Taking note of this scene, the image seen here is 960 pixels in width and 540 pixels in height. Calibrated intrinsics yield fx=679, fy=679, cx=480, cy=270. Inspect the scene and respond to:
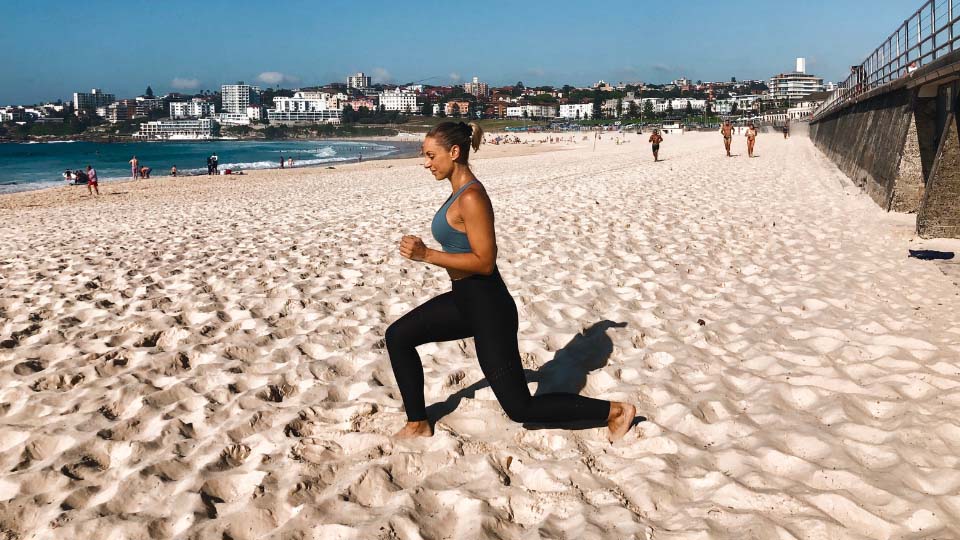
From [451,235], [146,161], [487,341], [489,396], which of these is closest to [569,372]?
Result: [489,396]

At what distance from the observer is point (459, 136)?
3264 millimetres

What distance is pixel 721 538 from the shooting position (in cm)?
279

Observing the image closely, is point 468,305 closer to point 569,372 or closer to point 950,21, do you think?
point 569,372

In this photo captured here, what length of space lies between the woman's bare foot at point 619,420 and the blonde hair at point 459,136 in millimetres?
1548

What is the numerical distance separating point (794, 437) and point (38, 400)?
4.54 meters

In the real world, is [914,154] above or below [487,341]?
above

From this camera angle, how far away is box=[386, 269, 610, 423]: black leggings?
3.28m

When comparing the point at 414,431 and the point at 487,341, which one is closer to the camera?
the point at 487,341

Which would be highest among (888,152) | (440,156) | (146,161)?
(146,161)

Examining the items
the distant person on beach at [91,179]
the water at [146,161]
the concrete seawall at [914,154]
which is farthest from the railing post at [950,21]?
the water at [146,161]

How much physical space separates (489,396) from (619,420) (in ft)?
3.18

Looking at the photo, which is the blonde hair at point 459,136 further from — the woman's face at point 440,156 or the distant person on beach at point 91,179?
the distant person on beach at point 91,179

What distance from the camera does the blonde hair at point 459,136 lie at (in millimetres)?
3236

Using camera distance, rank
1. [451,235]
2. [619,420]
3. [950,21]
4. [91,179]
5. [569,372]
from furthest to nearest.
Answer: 1. [91,179]
2. [950,21]
3. [569,372]
4. [619,420]
5. [451,235]
